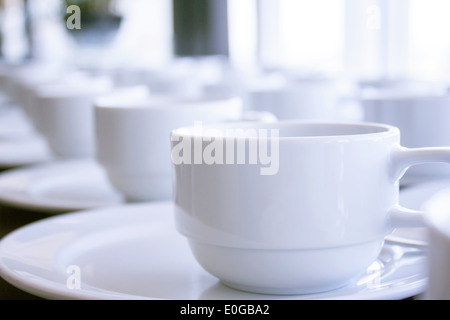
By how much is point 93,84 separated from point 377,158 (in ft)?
3.18

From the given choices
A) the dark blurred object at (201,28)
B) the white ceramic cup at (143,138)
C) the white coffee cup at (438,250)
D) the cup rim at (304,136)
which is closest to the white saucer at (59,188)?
the white ceramic cup at (143,138)

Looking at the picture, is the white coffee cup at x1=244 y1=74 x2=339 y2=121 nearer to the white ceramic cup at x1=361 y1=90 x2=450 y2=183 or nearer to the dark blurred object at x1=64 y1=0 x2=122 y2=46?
the white ceramic cup at x1=361 y1=90 x2=450 y2=183

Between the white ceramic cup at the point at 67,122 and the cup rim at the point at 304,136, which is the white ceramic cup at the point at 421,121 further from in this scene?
the white ceramic cup at the point at 67,122

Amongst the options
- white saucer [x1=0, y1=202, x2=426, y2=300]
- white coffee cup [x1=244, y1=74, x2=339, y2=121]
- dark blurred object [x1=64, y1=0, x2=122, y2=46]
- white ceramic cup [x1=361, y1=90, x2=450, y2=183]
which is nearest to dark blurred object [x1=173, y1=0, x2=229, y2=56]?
dark blurred object [x1=64, y1=0, x2=122, y2=46]

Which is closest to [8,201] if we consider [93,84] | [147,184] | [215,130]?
[147,184]

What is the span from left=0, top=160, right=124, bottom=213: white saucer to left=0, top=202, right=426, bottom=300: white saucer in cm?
10

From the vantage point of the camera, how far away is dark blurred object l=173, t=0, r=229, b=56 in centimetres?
349

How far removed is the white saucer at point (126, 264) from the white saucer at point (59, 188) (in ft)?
0.31

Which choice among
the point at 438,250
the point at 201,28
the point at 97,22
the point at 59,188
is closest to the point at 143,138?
the point at 59,188

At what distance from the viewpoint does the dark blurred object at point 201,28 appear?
349 cm

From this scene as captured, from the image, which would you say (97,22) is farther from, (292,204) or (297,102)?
(292,204)

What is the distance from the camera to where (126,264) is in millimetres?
446

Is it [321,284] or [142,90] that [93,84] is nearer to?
[142,90]

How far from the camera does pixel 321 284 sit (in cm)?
39
